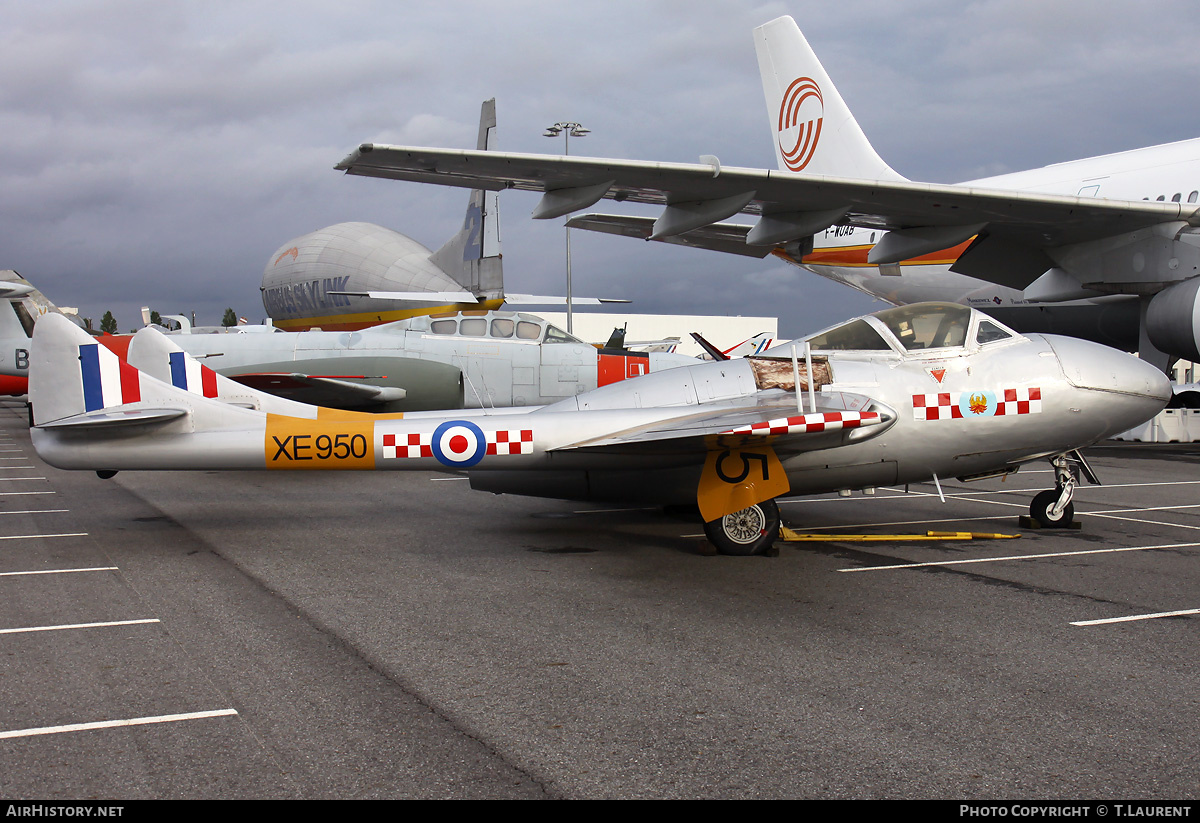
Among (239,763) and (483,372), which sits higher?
(483,372)

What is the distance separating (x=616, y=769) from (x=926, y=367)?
5.98 meters

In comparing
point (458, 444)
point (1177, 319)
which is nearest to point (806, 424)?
point (458, 444)

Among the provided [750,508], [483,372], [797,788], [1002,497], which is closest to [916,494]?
[1002,497]

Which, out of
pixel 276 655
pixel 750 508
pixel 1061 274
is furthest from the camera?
pixel 1061 274

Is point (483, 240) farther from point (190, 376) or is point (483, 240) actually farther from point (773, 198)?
point (190, 376)

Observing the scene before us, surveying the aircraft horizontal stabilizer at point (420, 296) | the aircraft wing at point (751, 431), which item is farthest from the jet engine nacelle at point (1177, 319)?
the aircraft horizontal stabilizer at point (420, 296)

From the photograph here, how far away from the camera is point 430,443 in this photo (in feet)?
25.3

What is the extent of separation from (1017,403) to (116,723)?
7565 millimetres

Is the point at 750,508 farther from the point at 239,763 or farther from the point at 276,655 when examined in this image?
the point at 239,763

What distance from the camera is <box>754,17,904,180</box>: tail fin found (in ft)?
65.5

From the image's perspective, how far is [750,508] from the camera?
25.8 ft

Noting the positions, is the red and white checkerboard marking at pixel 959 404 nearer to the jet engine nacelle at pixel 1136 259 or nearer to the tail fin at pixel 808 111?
the jet engine nacelle at pixel 1136 259

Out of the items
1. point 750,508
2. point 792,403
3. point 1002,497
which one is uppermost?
point 792,403

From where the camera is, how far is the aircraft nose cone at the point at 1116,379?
825cm
